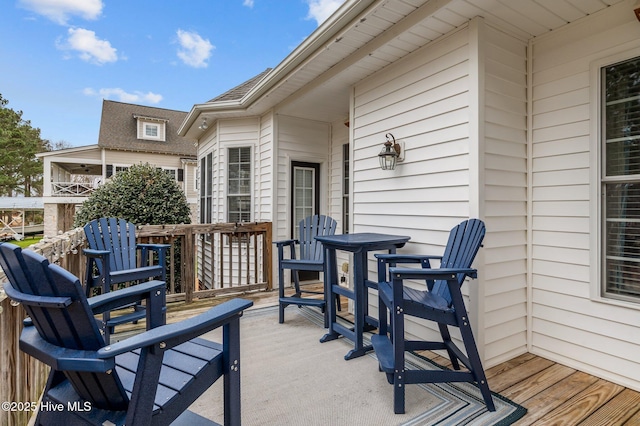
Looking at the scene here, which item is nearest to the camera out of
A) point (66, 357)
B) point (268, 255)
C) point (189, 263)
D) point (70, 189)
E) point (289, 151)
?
point (66, 357)

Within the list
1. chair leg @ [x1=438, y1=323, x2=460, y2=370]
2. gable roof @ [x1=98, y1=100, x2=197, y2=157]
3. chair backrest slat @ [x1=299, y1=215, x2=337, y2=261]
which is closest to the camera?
chair leg @ [x1=438, y1=323, x2=460, y2=370]

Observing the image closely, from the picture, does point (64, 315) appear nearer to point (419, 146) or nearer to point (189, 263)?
point (419, 146)

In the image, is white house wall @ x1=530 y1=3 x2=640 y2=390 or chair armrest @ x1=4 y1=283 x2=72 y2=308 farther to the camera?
white house wall @ x1=530 y1=3 x2=640 y2=390

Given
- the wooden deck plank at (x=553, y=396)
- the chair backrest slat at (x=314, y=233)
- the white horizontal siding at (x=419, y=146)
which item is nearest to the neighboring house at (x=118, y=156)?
the chair backrest slat at (x=314, y=233)

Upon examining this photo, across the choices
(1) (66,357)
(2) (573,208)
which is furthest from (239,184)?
(1) (66,357)

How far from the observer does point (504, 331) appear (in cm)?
262

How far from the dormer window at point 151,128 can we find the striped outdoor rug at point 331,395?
48.5ft

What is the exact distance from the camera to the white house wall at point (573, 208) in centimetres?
227

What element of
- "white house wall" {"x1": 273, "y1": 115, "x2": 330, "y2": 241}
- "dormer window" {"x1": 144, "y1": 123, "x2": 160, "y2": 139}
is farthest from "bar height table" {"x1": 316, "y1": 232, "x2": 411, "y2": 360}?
"dormer window" {"x1": 144, "y1": 123, "x2": 160, "y2": 139}

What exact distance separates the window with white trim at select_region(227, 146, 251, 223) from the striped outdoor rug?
10.2ft

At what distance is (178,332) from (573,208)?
2.87 metres

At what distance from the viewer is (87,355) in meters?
1.02

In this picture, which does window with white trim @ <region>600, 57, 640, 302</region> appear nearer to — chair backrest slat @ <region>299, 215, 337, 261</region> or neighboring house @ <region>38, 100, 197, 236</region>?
chair backrest slat @ <region>299, 215, 337, 261</region>

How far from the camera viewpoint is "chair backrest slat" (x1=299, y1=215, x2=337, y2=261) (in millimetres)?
3854
